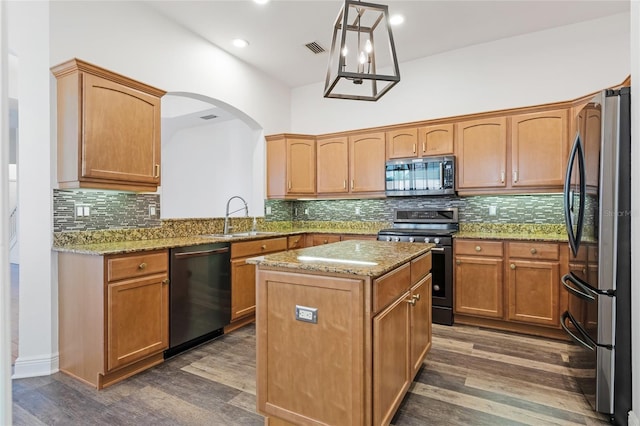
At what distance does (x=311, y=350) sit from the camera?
1758mm

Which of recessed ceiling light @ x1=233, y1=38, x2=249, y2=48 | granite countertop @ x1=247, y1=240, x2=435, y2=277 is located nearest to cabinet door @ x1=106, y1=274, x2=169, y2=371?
granite countertop @ x1=247, y1=240, x2=435, y2=277

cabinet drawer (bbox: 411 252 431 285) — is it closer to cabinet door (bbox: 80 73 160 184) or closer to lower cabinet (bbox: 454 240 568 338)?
lower cabinet (bbox: 454 240 568 338)

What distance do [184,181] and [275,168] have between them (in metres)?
2.69

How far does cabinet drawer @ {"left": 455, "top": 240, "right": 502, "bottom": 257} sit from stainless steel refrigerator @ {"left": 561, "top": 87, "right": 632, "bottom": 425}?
1.25 m

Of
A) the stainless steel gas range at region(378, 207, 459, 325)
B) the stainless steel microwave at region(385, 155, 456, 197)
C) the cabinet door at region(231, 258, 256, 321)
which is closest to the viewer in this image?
the cabinet door at region(231, 258, 256, 321)

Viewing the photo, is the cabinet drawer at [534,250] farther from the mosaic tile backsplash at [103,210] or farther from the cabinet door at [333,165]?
the mosaic tile backsplash at [103,210]

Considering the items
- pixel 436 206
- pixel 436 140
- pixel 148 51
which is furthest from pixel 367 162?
pixel 148 51

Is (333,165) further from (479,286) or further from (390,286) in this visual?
(390,286)

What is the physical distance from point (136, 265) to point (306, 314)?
1.52m

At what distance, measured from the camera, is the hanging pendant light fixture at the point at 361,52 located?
1764 mm

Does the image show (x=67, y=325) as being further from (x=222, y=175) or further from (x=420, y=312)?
(x=222, y=175)

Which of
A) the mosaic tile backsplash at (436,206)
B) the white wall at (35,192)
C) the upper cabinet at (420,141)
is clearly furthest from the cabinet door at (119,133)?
the upper cabinet at (420,141)

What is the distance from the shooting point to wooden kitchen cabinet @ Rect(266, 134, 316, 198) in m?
4.84

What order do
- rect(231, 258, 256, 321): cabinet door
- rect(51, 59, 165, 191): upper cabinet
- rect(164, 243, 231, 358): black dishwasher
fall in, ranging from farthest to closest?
rect(231, 258, 256, 321): cabinet door → rect(164, 243, 231, 358): black dishwasher → rect(51, 59, 165, 191): upper cabinet
